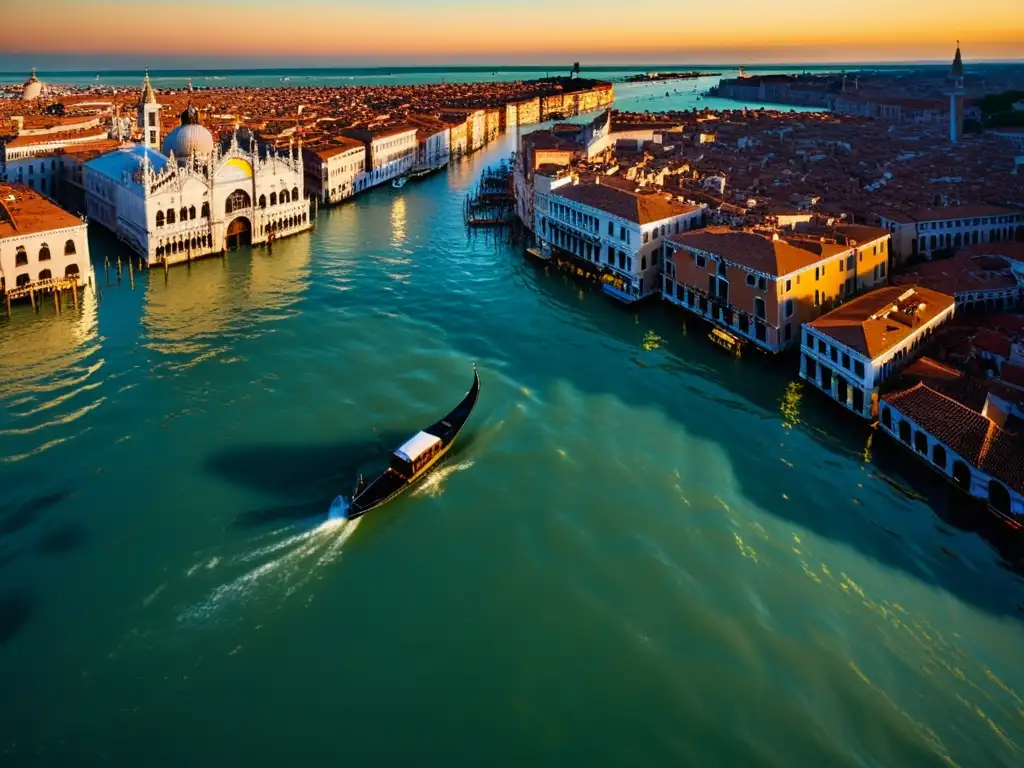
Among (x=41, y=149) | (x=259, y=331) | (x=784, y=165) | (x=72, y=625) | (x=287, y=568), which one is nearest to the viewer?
(x=72, y=625)

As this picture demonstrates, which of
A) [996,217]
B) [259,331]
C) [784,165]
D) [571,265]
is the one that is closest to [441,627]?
[259,331]

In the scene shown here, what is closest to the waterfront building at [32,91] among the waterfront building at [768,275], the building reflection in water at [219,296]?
the building reflection in water at [219,296]

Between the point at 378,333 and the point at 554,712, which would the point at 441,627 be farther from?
the point at 378,333

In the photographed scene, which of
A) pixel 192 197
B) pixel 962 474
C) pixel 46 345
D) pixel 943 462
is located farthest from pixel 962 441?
pixel 192 197

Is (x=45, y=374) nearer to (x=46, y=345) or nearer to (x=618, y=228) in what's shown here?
(x=46, y=345)

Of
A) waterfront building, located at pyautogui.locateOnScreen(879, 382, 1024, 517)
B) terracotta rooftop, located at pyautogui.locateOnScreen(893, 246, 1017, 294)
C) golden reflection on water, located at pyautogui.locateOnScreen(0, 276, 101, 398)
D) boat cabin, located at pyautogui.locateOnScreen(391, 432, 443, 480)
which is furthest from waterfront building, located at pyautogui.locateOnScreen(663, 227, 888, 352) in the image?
golden reflection on water, located at pyautogui.locateOnScreen(0, 276, 101, 398)

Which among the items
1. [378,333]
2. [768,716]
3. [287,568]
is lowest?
[768,716]
